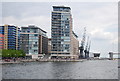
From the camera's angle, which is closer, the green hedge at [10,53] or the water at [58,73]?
the water at [58,73]

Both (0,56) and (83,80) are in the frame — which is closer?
A: (83,80)

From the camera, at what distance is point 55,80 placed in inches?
2072

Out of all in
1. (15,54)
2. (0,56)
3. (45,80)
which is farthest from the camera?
(15,54)

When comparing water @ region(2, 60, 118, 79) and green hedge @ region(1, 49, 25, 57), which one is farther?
green hedge @ region(1, 49, 25, 57)

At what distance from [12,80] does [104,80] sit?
802 inches

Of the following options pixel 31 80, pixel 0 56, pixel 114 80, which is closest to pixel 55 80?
pixel 31 80

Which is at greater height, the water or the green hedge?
the green hedge

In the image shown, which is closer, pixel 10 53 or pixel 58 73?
pixel 58 73

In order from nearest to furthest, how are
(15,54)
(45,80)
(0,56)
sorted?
1. (45,80)
2. (0,56)
3. (15,54)

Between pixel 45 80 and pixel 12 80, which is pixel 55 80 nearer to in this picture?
pixel 45 80

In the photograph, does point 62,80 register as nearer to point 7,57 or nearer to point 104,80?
point 104,80

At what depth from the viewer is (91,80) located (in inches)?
2111

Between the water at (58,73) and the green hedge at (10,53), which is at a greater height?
the green hedge at (10,53)

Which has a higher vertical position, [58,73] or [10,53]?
[10,53]
